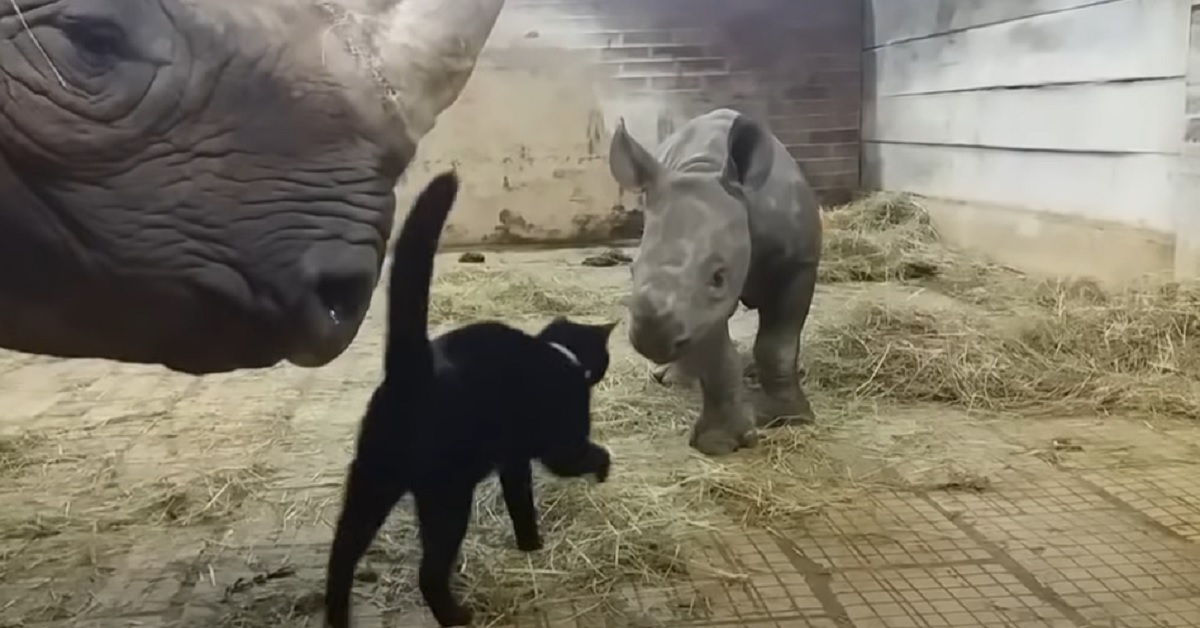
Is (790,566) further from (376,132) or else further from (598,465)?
(376,132)

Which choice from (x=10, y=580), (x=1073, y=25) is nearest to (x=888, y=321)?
(x=1073, y=25)

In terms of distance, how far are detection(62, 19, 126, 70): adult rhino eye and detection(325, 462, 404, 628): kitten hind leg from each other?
0.54 m

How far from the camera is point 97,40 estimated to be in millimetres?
886

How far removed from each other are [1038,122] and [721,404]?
86.4 inches

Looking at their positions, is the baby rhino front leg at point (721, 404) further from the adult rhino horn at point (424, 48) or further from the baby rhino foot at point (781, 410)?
the adult rhino horn at point (424, 48)

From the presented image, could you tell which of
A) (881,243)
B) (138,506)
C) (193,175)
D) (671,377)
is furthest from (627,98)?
(193,175)

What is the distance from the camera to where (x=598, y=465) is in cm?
150

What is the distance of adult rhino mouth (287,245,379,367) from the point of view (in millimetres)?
932

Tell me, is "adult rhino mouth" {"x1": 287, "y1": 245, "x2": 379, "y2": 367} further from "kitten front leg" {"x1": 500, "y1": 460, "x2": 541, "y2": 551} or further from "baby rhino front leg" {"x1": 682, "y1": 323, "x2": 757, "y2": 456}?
"baby rhino front leg" {"x1": 682, "y1": 323, "x2": 757, "y2": 456}

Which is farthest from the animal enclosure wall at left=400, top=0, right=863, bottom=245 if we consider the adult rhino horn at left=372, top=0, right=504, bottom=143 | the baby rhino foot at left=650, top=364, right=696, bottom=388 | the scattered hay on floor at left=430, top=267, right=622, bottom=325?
the adult rhino horn at left=372, top=0, right=504, bottom=143

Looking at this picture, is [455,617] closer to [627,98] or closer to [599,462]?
[599,462]

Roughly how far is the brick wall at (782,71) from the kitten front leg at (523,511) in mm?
2880

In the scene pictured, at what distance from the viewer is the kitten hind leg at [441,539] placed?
1341mm

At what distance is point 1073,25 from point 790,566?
260 cm
